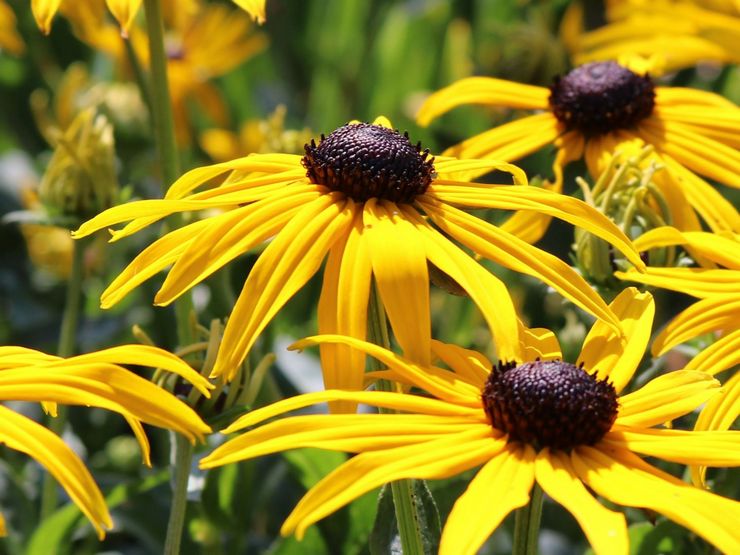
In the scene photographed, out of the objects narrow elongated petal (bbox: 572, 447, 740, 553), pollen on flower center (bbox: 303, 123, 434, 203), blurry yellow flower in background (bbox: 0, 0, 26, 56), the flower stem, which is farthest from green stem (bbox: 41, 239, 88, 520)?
blurry yellow flower in background (bbox: 0, 0, 26, 56)

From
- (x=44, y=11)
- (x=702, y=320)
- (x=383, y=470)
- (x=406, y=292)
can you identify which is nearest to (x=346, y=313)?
(x=406, y=292)

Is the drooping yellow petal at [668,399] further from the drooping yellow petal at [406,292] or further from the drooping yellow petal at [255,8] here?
the drooping yellow petal at [255,8]

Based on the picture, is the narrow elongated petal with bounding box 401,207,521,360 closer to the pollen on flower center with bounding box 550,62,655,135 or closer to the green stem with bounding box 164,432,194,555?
the green stem with bounding box 164,432,194,555

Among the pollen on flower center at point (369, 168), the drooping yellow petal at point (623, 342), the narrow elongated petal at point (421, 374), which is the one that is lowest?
the narrow elongated petal at point (421, 374)

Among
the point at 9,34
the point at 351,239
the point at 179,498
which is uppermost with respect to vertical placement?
the point at 9,34

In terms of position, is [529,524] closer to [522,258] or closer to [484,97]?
[522,258]

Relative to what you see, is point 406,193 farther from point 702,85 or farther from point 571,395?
point 702,85

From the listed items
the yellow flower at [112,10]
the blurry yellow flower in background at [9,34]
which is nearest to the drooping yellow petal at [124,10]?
the yellow flower at [112,10]

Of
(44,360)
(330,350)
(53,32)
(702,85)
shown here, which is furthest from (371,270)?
(53,32)
